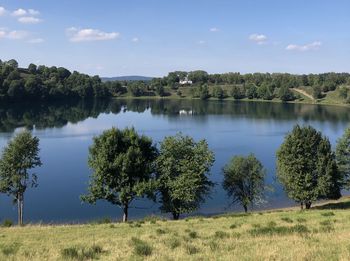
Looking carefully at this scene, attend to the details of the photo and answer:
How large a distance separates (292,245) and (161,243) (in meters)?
4.19

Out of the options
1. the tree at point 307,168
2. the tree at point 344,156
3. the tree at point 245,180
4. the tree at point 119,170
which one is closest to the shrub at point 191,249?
the tree at point 119,170

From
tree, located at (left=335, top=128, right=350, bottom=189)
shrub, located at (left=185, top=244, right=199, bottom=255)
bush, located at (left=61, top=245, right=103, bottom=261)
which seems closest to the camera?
bush, located at (left=61, top=245, right=103, bottom=261)

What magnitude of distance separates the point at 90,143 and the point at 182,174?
5160 centimetres

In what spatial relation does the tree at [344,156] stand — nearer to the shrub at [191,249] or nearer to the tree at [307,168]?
the tree at [307,168]

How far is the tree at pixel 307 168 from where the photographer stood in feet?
141

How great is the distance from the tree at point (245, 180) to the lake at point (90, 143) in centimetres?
341

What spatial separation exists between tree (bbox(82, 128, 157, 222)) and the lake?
5.94 m

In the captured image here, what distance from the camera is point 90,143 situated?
88.1 meters

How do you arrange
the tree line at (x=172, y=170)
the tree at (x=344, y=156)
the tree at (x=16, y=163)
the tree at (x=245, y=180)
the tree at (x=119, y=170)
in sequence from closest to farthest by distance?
the tree at (x=119, y=170), the tree line at (x=172, y=170), the tree at (x=16, y=163), the tree at (x=245, y=180), the tree at (x=344, y=156)

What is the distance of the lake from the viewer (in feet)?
156

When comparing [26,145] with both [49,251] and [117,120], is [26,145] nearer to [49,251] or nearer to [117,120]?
[49,251]

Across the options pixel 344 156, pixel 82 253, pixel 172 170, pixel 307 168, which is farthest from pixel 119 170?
pixel 82 253

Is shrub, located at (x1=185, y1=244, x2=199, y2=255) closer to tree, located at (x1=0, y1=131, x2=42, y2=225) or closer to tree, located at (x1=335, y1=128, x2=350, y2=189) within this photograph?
tree, located at (x1=0, y1=131, x2=42, y2=225)

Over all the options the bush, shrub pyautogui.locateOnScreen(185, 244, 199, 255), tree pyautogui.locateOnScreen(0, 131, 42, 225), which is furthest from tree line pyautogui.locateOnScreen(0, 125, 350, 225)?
shrub pyautogui.locateOnScreen(185, 244, 199, 255)
